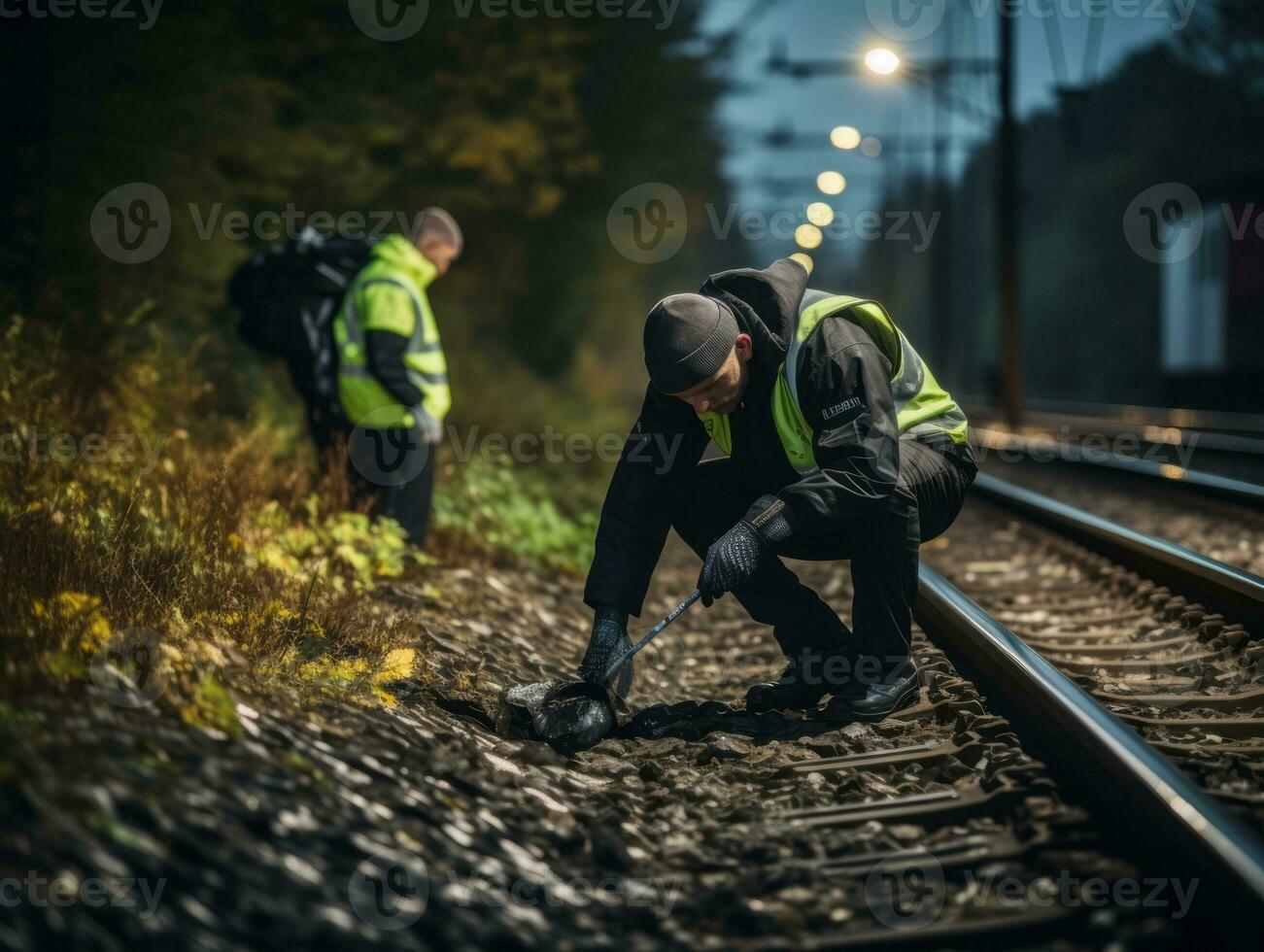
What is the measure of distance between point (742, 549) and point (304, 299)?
139 inches

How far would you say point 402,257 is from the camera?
671 cm

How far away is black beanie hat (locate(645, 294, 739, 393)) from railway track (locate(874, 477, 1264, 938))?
131 cm

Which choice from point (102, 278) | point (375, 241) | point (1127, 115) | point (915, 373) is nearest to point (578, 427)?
point (102, 278)

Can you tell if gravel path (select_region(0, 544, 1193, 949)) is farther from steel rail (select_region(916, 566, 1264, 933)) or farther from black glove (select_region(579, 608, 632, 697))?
black glove (select_region(579, 608, 632, 697))

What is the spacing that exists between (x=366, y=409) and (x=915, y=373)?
3.28 m

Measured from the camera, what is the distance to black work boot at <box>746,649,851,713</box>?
4586 mm

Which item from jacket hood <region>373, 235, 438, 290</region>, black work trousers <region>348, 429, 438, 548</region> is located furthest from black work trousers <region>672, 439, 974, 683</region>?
jacket hood <region>373, 235, 438, 290</region>

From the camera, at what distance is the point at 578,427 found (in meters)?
16.6

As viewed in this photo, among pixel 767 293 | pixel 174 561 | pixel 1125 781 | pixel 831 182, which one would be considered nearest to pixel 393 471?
pixel 174 561

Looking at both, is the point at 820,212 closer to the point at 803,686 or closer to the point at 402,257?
the point at 402,257

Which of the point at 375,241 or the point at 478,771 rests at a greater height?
the point at 375,241

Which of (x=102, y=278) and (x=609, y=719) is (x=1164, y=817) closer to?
(x=609, y=719)

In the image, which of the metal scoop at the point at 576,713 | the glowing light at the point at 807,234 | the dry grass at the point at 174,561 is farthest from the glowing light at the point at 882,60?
the glowing light at the point at 807,234

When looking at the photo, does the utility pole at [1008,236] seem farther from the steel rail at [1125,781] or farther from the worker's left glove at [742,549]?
the worker's left glove at [742,549]
